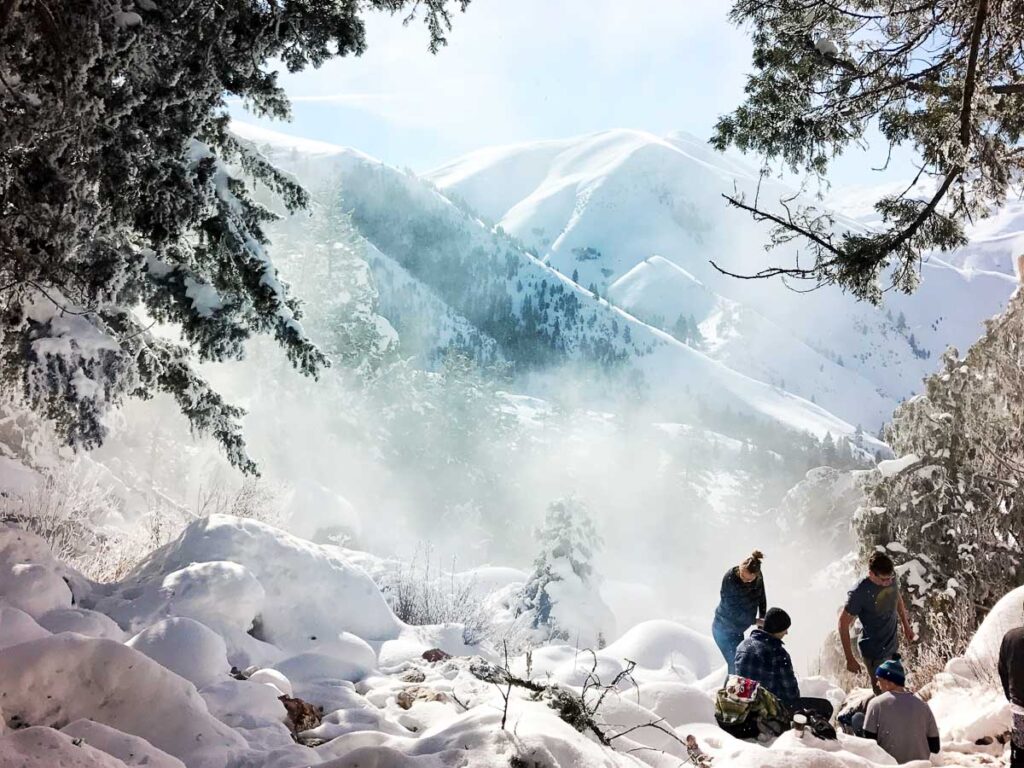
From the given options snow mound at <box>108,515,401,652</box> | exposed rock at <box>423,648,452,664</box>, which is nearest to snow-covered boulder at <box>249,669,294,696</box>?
snow mound at <box>108,515,401,652</box>

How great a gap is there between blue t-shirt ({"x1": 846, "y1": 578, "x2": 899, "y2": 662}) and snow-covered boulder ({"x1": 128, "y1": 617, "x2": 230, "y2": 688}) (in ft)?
17.6

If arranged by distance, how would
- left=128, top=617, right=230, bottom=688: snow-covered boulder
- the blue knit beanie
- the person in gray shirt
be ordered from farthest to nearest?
the blue knit beanie → the person in gray shirt → left=128, top=617, right=230, bottom=688: snow-covered boulder

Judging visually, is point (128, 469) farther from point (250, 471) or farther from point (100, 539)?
point (250, 471)

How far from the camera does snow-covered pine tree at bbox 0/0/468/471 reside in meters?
3.62

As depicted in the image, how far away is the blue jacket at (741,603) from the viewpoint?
6.55 metres

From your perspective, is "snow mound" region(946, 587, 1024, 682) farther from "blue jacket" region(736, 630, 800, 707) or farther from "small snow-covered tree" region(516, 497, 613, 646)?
"small snow-covered tree" region(516, 497, 613, 646)

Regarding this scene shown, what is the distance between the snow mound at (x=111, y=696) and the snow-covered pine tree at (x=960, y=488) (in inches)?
391

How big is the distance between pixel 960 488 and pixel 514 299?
157m

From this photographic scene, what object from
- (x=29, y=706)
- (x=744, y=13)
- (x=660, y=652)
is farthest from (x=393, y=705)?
(x=660, y=652)

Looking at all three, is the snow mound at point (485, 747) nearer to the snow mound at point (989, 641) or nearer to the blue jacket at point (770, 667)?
the blue jacket at point (770, 667)

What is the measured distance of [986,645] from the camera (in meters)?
6.28

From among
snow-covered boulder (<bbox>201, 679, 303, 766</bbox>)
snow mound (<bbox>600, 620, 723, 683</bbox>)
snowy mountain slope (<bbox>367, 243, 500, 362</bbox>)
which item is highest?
snowy mountain slope (<bbox>367, 243, 500, 362</bbox>)

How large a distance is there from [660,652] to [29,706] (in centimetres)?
994

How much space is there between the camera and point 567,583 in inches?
1035
